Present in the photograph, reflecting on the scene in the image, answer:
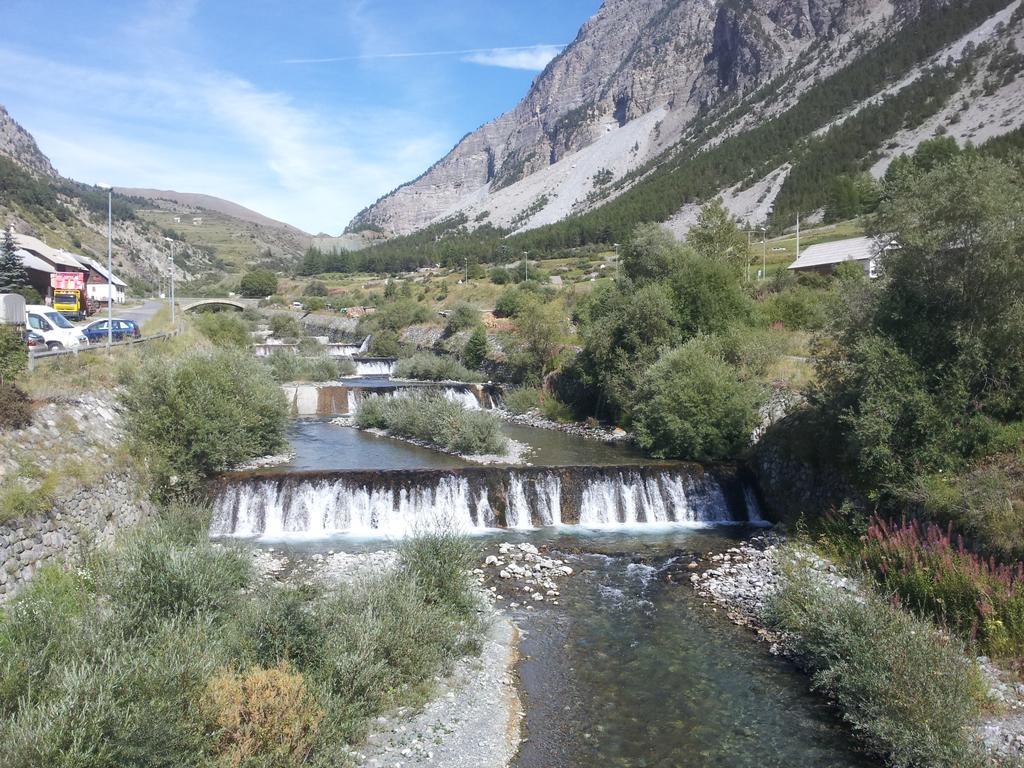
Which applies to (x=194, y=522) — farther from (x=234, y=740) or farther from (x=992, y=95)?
(x=992, y=95)

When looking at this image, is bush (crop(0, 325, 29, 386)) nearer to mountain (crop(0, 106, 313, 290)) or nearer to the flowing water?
the flowing water

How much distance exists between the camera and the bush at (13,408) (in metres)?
15.6

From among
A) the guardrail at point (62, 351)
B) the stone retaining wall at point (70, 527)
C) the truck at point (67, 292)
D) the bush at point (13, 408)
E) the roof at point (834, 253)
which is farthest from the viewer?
the roof at point (834, 253)

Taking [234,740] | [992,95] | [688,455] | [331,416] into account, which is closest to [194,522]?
[234,740]

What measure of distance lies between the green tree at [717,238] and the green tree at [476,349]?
16.4 m

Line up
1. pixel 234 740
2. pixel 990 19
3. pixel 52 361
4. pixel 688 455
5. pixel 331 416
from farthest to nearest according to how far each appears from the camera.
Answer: pixel 990 19 < pixel 331 416 < pixel 688 455 < pixel 52 361 < pixel 234 740

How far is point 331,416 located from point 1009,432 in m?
29.9

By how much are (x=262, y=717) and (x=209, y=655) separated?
3.71ft

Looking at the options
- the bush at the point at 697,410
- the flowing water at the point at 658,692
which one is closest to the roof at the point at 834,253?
the bush at the point at 697,410

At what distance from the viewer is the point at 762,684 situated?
38.3ft

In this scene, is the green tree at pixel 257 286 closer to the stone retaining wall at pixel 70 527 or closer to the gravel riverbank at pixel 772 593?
the stone retaining wall at pixel 70 527

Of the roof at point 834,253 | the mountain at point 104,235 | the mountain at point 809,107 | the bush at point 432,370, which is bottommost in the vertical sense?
the bush at point 432,370

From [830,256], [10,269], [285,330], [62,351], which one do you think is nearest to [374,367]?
[285,330]

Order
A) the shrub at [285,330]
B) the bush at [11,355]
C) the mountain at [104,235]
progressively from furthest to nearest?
the mountain at [104,235]
the shrub at [285,330]
the bush at [11,355]
